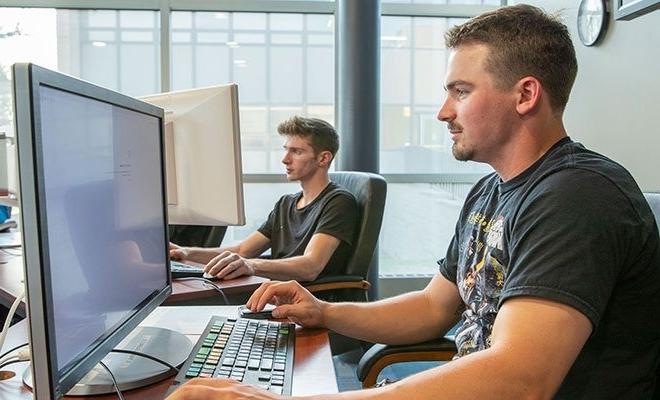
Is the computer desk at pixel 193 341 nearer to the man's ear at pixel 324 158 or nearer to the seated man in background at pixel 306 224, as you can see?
the seated man in background at pixel 306 224

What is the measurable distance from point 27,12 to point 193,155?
2.81m

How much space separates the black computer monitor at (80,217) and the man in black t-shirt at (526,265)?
0.18 meters

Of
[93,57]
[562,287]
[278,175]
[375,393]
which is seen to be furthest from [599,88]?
[93,57]

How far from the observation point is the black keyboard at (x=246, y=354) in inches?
36.9

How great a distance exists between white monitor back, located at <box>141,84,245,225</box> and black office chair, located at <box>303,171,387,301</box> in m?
0.63

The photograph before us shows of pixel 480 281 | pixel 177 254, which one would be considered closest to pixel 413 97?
pixel 177 254

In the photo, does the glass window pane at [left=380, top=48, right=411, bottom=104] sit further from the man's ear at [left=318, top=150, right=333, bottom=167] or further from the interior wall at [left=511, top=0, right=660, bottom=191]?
the man's ear at [left=318, top=150, right=333, bottom=167]

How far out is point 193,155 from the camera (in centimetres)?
162

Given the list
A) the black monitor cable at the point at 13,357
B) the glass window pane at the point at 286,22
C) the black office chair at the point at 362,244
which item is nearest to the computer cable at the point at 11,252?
the black office chair at the point at 362,244

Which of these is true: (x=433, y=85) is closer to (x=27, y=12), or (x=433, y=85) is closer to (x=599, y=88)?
(x=599, y=88)

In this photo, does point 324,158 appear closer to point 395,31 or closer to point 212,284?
point 212,284

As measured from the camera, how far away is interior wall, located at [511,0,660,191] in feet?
8.20

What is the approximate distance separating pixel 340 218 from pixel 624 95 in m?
1.52

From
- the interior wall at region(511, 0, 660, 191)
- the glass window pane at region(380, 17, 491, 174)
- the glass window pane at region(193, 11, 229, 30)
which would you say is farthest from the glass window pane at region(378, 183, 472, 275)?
the glass window pane at region(193, 11, 229, 30)
